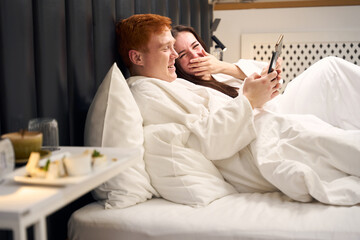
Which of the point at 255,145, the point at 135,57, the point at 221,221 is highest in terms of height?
the point at 135,57

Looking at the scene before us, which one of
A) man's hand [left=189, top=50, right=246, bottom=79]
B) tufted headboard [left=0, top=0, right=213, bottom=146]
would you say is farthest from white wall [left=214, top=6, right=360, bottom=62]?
tufted headboard [left=0, top=0, right=213, bottom=146]

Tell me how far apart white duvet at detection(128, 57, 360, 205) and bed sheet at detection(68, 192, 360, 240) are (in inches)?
2.8

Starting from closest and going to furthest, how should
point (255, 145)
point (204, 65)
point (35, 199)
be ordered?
point (35, 199)
point (255, 145)
point (204, 65)

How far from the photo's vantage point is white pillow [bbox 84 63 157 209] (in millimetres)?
1058

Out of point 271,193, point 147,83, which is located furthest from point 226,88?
point 271,193

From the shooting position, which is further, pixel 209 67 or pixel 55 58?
pixel 209 67

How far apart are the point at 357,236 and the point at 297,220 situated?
13cm

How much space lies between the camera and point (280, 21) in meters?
2.90

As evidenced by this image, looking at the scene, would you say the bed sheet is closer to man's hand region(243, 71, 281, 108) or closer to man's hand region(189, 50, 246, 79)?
man's hand region(243, 71, 281, 108)

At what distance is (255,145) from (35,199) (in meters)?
0.75

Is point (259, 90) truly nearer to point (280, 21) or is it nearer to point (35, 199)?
point (35, 199)

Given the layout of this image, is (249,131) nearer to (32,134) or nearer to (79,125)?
(79,125)

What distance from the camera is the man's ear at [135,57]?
1402 mm

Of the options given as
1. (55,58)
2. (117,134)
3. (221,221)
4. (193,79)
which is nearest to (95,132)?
(117,134)
